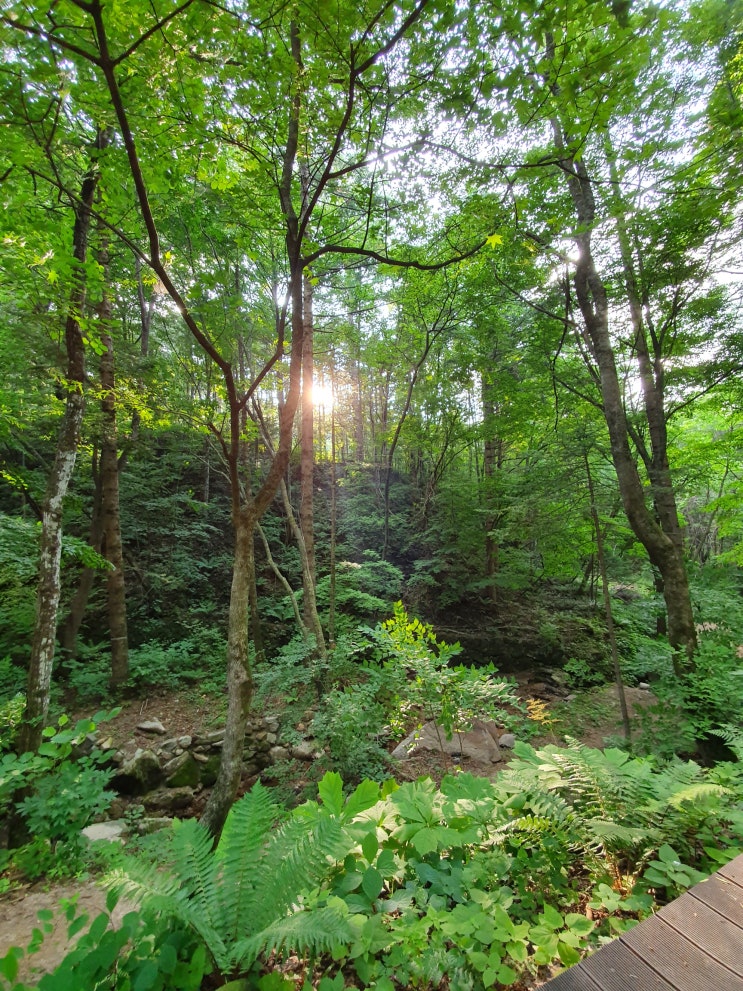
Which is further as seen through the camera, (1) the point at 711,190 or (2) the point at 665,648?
(2) the point at 665,648

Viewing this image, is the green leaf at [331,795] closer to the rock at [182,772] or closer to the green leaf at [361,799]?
the green leaf at [361,799]

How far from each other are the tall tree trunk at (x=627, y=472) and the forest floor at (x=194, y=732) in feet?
4.38

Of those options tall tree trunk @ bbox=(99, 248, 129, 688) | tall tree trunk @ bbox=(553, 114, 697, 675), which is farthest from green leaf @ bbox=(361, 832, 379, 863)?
tall tree trunk @ bbox=(99, 248, 129, 688)

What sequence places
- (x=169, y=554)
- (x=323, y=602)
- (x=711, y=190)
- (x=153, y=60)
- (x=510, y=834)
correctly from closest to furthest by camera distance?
(x=510, y=834), (x=153, y=60), (x=711, y=190), (x=323, y=602), (x=169, y=554)

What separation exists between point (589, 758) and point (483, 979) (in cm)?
124

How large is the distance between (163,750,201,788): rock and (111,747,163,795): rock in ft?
0.38

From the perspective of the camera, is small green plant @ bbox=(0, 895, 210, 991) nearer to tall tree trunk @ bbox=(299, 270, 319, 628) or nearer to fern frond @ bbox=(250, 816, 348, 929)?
fern frond @ bbox=(250, 816, 348, 929)

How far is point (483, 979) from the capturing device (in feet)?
3.95

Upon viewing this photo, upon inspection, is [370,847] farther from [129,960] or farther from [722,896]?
[722,896]

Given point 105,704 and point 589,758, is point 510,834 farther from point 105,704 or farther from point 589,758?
point 105,704

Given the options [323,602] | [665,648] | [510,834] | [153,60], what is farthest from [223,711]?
[153,60]

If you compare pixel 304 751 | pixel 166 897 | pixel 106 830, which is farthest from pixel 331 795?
pixel 304 751

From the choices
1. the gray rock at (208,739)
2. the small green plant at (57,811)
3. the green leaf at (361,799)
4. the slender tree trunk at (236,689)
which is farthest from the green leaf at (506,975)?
the gray rock at (208,739)

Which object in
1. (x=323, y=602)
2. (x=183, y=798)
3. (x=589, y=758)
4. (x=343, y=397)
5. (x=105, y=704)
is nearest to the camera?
(x=589, y=758)
